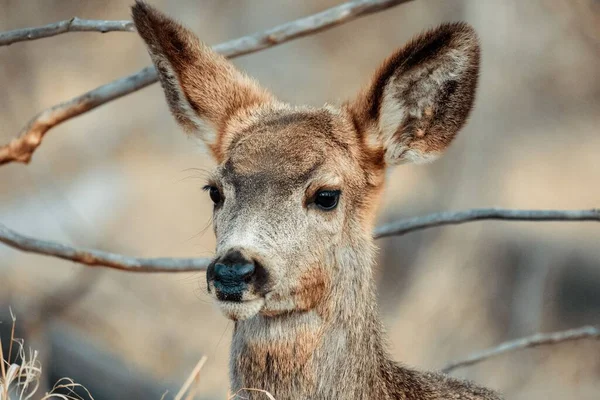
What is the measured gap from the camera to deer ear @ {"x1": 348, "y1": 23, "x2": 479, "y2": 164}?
4.34 meters

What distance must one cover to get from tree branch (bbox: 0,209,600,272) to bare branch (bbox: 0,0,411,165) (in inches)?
18.9

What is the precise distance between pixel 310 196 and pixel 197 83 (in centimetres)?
104

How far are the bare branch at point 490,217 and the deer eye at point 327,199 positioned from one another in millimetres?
1272

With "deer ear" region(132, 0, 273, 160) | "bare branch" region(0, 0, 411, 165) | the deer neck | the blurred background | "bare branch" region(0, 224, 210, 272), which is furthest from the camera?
the blurred background

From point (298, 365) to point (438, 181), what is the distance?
705cm

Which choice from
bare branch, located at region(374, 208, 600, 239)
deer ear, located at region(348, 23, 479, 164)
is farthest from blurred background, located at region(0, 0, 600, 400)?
deer ear, located at region(348, 23, 479, 164)

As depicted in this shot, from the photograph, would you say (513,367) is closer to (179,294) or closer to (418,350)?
(418,350)

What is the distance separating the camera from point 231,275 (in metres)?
3.63

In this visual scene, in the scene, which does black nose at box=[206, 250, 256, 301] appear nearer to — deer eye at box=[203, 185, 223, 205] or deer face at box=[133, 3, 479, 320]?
deer face at box=[133, 3, 479, 320]

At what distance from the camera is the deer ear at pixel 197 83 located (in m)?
4.67

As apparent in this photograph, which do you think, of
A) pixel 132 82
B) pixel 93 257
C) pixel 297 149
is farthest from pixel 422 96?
pixel 93 257

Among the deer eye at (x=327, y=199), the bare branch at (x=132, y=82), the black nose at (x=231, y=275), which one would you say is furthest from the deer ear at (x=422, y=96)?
the black nose at (x=231, y=275)

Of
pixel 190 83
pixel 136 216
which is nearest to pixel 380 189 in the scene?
pixel 190 83

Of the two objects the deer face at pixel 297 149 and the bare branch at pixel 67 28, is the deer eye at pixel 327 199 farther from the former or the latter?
the bare branch at pixel 67 28
